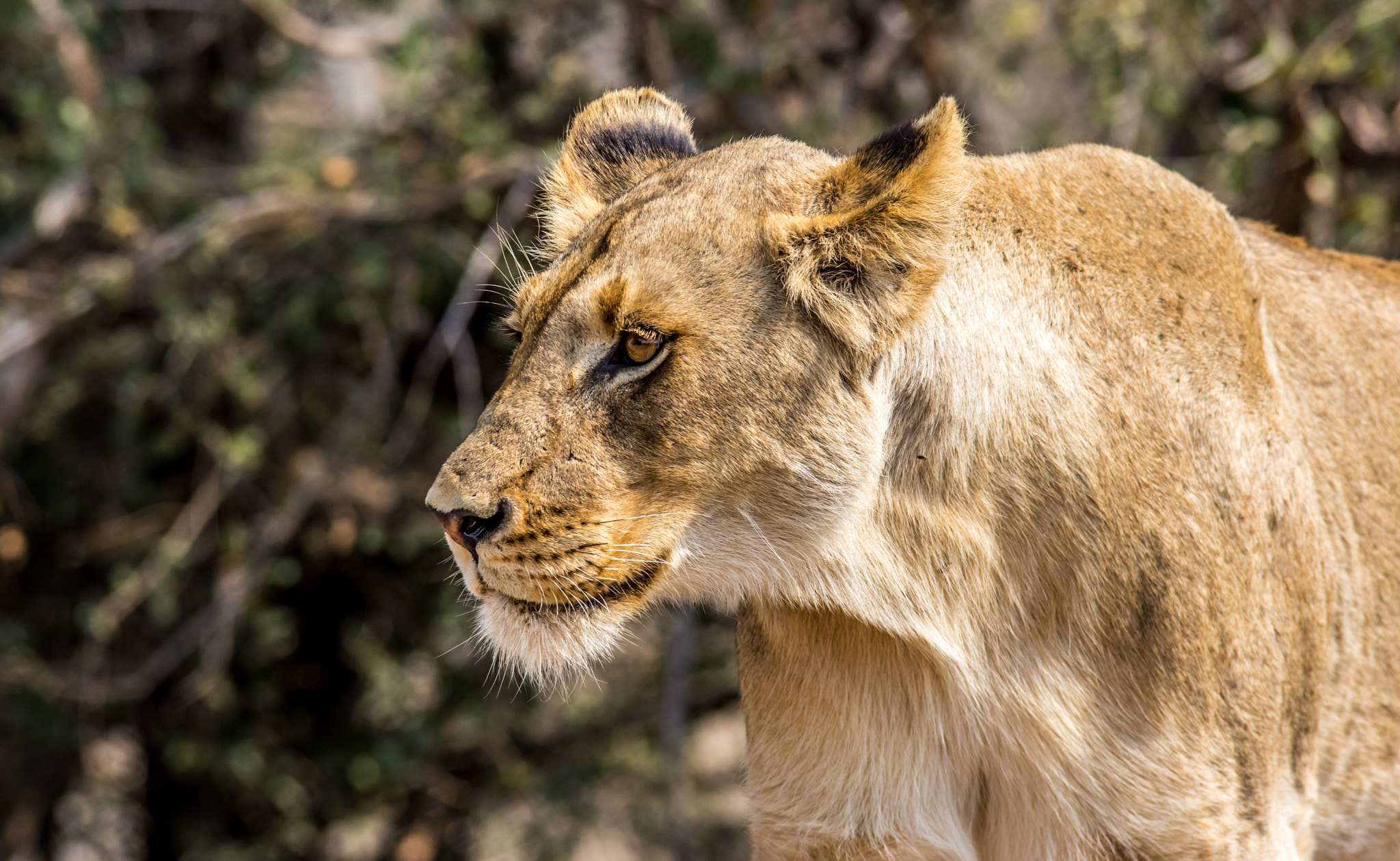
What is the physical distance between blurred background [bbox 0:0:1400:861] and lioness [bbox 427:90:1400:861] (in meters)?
2.13

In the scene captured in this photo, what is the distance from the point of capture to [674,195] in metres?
2.32

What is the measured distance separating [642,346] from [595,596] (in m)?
0.43

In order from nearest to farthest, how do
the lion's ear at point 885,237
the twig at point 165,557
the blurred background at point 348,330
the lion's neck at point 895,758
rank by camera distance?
the lion's ear at point 885,237
the lion's neck at point 895,758
the blurred background at point 348,330
the twig at point 165,557

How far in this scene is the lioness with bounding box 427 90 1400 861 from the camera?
2.16 metres

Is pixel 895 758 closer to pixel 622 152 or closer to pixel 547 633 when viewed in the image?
pixel 547 633

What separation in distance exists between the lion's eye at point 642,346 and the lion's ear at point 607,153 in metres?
0.51

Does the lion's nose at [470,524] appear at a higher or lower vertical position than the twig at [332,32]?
lower

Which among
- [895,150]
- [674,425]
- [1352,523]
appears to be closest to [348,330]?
[674,425]

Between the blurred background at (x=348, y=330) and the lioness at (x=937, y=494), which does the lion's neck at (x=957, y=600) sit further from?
the blurred background at (x=348, y=330)

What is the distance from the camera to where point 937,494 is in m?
2.27

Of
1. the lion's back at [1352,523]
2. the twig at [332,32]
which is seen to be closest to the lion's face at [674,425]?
the lion's back at [1352,523]

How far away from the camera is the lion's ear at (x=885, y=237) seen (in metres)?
2.10

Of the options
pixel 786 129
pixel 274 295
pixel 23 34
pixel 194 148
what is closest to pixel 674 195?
pixel 786 129

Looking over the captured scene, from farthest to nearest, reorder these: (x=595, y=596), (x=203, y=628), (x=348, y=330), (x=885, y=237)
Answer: (x=348, y=330)
(x=203, y=628)
(x=595, y=596)
(x=885, y=237)
